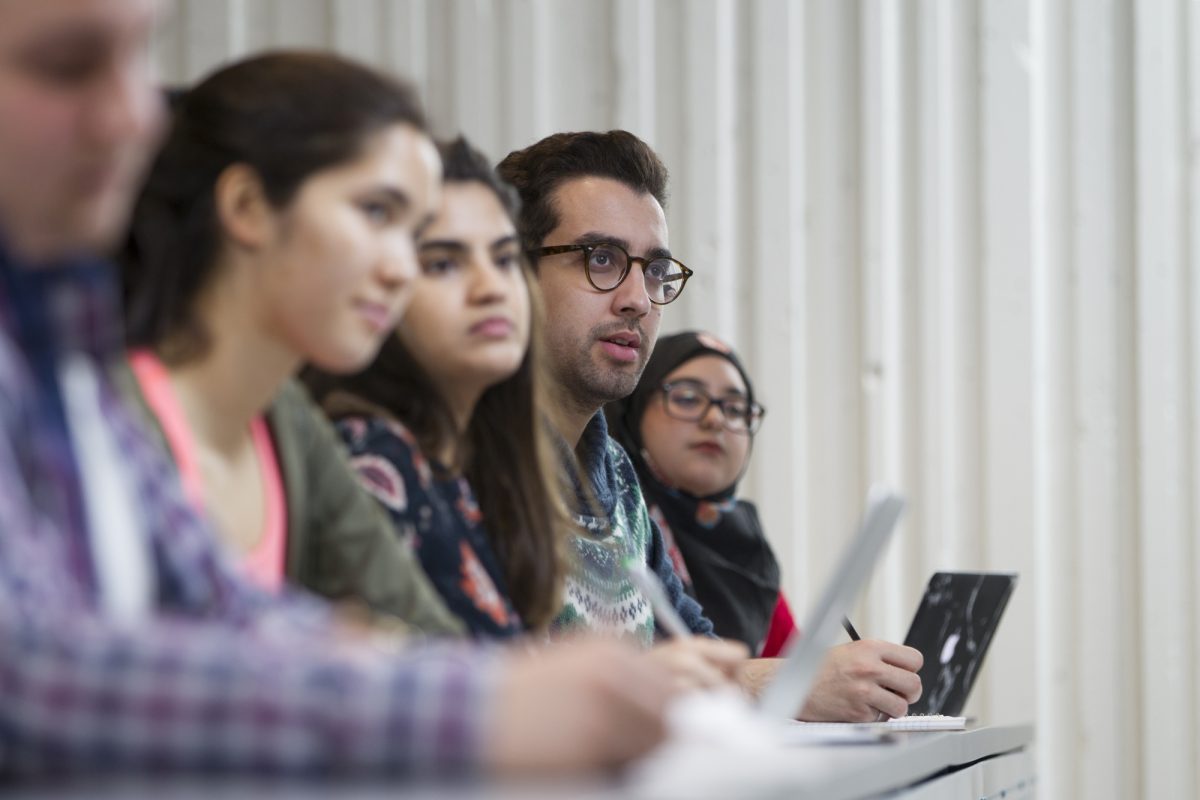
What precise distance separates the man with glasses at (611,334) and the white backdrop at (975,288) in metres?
1.45

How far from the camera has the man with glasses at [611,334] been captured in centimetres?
186

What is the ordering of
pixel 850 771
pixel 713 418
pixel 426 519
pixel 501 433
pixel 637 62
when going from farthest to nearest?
pixel 637 62
pixel 713 418
pixel 501 433
pixel 426 519
pixel 850 771

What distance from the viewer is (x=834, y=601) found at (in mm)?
1087

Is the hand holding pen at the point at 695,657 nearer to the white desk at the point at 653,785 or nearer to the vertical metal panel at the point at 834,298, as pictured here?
the white desk at the point at 653,785

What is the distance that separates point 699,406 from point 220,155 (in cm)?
175

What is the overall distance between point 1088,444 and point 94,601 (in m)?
3.12

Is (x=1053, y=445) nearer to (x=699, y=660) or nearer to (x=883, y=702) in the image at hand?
(x=883, y=702)

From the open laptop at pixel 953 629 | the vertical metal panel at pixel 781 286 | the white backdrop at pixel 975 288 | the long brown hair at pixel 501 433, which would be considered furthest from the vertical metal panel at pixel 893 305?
the long brown hair at pixel 501 433

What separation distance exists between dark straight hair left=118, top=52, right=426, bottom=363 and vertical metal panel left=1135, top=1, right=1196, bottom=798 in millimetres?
2803

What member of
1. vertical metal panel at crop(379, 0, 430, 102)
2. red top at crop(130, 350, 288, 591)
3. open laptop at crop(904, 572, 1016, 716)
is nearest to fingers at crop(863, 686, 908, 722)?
open laptop at crop(904, 572, 1016, 716)

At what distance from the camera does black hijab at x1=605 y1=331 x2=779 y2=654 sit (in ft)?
8.86

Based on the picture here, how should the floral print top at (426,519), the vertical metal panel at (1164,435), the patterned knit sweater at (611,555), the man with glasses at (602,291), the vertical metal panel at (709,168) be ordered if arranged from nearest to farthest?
1. the floral print top at (426,519)
2. the patterned knit sweater at (611,555)
3. the man with glasses at (602,291)
4. the vertical metal panel at (1164,435)
5. the vertical metal panel at (709,168)

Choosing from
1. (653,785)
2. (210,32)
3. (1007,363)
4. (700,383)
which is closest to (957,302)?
(1007,363)

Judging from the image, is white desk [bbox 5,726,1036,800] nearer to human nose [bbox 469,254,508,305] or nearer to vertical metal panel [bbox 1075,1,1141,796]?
human nose [bbox 469,254,508,305]
